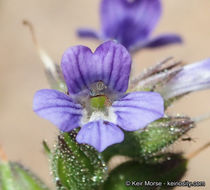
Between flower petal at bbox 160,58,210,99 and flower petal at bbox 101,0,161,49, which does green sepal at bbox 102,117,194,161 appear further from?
flower petal at bbox 101,0,161,49

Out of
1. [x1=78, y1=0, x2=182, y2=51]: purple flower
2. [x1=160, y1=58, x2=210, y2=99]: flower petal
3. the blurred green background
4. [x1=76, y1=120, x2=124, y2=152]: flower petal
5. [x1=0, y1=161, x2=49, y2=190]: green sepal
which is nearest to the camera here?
[x1=76, y1=120, x2=124, y2=152]: flower petal

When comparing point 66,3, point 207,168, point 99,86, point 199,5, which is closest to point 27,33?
point 66,3

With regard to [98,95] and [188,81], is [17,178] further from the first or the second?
[188,81]

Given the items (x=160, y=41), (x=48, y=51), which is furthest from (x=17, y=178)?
(x=48, y=51)

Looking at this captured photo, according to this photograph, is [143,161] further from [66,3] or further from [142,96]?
[66,3]

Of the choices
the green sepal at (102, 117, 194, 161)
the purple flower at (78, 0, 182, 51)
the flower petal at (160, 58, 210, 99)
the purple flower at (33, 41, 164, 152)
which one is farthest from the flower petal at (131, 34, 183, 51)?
the purple flower at (33, 41, 164, 152)

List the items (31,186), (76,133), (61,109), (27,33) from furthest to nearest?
(27,33) < (31,186) < (76,133) < (61,109)

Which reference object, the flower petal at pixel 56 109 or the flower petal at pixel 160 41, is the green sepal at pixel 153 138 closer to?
the flower petal at pixel 56 109
